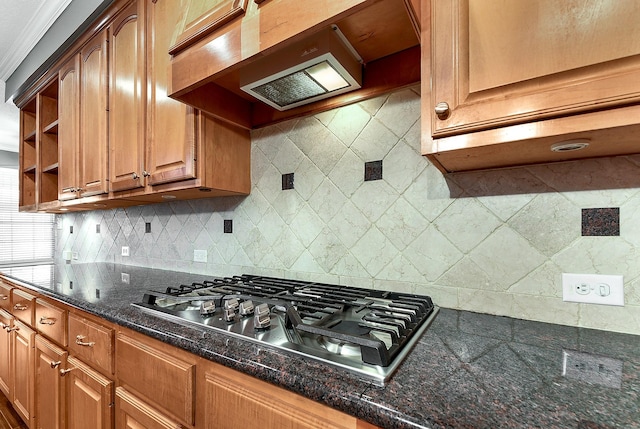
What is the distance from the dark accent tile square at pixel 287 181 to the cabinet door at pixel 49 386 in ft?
3.95

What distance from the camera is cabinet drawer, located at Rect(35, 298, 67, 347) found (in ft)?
4.26

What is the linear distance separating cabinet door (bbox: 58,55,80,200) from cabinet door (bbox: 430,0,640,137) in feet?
7.80

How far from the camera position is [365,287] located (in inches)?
47.4

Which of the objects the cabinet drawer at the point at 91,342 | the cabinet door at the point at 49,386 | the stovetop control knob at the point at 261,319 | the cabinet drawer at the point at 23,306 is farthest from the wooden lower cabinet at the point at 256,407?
the cabinet drawer at the point at 23,306

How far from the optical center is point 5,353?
1922 mm

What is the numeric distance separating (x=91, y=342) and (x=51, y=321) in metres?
0.48

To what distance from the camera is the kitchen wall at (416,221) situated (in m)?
0.83

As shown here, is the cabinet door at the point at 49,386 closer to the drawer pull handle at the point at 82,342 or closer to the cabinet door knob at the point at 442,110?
the drawer pull handle at the point at 82,342

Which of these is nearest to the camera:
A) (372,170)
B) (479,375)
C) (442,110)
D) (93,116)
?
(479,375)

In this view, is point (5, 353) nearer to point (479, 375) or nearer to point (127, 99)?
point (127, 99)

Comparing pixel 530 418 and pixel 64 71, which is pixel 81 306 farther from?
pixel 64 71

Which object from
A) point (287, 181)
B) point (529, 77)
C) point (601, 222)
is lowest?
point (601, 222)

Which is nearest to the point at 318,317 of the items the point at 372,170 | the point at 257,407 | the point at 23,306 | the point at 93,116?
the point at 257,407

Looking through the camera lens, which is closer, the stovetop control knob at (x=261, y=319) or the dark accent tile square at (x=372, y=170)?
the stovetop control knob at (x=261, y=319)
